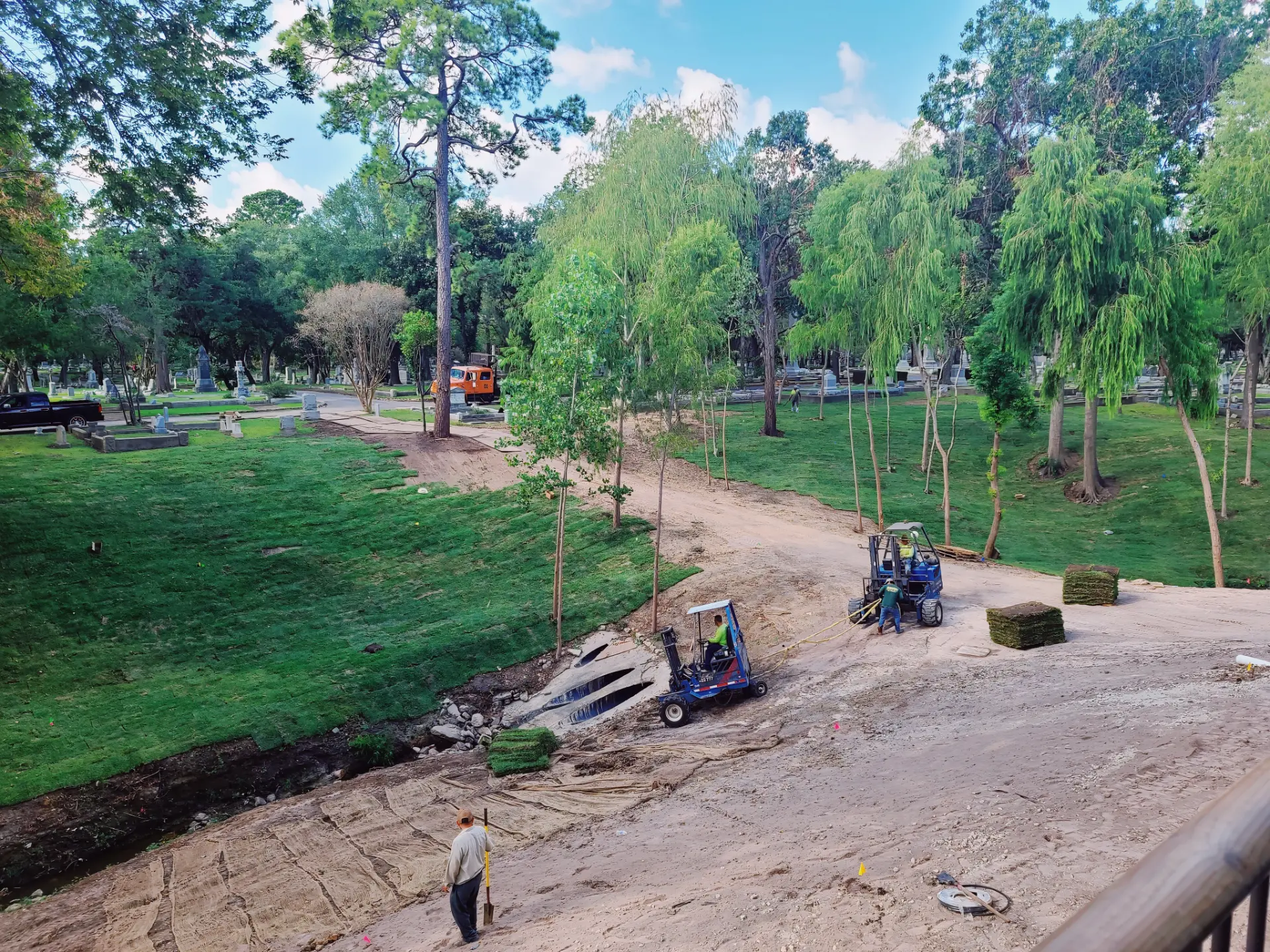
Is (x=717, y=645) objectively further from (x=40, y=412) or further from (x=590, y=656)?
(x=40, y=412)

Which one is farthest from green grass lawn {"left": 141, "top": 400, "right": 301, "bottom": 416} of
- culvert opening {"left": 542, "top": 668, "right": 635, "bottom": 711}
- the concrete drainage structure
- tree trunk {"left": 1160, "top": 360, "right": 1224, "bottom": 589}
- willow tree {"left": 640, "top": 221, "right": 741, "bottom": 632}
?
tree trunk {"left": 1160, "top": 360, "right": 1224, "bottom": 589}

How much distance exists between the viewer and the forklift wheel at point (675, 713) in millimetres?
15469

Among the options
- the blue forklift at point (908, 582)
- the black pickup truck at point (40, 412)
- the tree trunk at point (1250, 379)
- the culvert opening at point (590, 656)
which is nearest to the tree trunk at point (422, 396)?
the black pickup truck at point (40, 412)

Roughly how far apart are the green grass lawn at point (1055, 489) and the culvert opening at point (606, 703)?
1309cm

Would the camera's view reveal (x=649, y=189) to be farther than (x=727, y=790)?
Yes

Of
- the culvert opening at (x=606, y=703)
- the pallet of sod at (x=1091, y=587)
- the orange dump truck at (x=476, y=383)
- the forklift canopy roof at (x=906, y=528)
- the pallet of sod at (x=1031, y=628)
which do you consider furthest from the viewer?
the orange dump truck at (x=476, y=383)

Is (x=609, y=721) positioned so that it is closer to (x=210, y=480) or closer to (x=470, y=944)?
(x=470, y=944)

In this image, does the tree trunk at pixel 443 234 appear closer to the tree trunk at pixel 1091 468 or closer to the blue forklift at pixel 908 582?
the blue forklift at pixel 908 582

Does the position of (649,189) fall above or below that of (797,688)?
above

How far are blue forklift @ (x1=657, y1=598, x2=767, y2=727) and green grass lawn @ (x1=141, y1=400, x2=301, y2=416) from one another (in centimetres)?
3712

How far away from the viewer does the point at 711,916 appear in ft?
27.1

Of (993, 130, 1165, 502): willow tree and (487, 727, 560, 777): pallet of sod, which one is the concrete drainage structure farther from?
(993, 130, 1165, 502): willow tree

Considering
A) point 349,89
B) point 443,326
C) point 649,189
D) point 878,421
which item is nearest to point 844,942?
point 649,189

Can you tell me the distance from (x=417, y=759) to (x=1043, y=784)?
1089 cm
